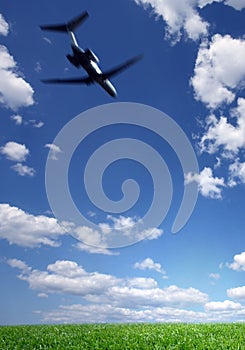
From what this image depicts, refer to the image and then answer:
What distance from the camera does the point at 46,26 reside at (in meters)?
25.3

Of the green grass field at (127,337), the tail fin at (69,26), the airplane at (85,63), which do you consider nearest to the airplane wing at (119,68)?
the airplane at (85,63)

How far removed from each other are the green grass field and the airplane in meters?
13.8

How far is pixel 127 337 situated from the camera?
13258 mm

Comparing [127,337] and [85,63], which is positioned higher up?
[85,63]

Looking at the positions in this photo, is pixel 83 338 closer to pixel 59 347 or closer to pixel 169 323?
pixel 59 347

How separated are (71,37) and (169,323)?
17985 mm

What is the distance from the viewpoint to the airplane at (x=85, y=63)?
23.4m

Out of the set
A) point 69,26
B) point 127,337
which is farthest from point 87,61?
point 127,337

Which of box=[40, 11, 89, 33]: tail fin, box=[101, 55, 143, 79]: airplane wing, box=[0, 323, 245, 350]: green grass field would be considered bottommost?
box=[0, 323, 245, 350]: green grass field

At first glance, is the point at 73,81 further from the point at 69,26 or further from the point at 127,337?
the point at 127,337

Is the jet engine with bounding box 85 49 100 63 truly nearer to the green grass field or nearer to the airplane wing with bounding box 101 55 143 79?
the airplane wing with bounding box 101 55 143 79

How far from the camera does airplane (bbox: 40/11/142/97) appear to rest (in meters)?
23.4

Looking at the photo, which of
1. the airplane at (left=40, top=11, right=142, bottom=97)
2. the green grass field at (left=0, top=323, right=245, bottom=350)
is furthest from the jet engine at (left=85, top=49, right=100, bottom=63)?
the green grass field at (left=0, top=323, right=245, bottom=350)

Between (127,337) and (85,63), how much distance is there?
15417 millimetres
